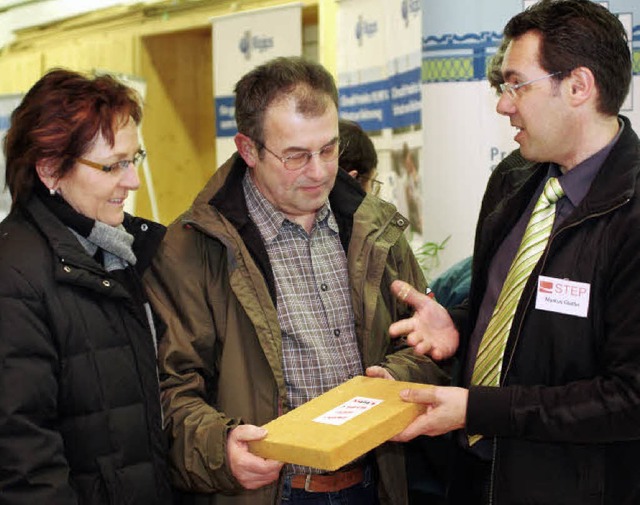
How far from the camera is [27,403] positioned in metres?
1.88

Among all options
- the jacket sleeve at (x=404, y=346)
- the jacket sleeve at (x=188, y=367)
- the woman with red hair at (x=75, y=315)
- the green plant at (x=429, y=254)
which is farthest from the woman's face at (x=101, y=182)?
the green plant at (x=429, y=254)

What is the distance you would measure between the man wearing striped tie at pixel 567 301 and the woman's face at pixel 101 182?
833mm

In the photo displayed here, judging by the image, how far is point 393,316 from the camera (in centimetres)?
252

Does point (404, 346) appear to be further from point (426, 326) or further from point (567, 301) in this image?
point (567, 301)

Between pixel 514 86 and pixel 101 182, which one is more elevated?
pixel 514 86

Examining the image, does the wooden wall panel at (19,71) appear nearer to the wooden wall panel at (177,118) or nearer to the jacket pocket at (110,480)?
the wooden wall panel at (177,118)

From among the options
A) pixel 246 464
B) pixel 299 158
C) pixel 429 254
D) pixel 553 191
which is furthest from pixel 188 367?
pixel 429 254

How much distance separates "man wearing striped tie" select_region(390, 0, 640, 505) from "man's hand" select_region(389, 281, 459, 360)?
7.0 inches

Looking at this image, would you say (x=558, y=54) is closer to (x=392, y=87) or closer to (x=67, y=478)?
(x=67, y=478)

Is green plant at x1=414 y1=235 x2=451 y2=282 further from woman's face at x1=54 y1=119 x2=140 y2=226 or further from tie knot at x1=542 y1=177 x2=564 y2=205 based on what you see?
woman's face at x1=54 y1=119 x2=140 y2=226

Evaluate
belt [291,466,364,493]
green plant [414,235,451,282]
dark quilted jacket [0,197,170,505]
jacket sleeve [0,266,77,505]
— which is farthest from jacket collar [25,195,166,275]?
green plant [414,235,451,282]

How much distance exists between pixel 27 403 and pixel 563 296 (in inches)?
46.5

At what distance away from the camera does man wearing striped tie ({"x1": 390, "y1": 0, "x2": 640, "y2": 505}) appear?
6.49ft

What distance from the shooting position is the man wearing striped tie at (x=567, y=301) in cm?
198
